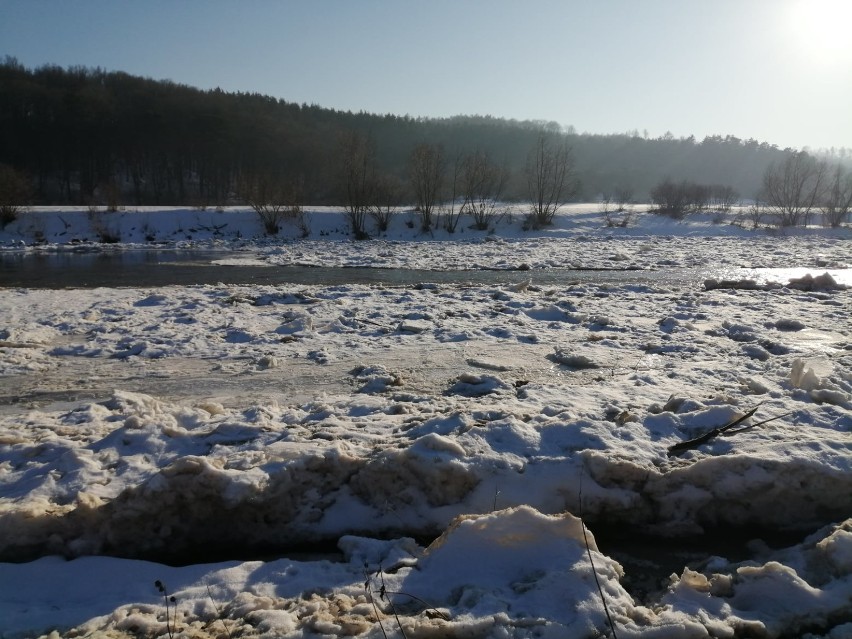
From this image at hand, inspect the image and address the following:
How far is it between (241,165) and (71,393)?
2304 inches

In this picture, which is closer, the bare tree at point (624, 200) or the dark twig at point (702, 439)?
the dark twig at point (702, 439)

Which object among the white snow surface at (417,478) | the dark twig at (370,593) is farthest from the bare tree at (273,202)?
the dark twig at (370,593)

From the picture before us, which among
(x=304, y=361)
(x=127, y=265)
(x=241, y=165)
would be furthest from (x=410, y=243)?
(x=241, y=165)

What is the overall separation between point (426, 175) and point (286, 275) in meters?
16.4

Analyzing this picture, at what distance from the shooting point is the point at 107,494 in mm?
3555

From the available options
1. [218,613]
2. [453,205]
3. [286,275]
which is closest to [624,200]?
[453,205]

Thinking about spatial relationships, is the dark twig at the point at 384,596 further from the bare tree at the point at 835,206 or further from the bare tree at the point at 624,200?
the bare tree at the point at 835,206

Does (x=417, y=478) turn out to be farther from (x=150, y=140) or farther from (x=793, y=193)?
(x=150, y=140)

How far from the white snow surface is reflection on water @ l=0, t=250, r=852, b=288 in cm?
612

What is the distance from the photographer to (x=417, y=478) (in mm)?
3771

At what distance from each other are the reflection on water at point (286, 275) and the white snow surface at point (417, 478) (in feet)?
20.1

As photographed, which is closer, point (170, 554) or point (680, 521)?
point (170, 554)

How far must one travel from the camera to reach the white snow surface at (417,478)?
268 cm

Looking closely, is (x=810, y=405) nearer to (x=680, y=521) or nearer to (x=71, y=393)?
(x=680, y=521)
